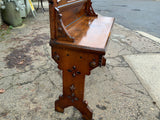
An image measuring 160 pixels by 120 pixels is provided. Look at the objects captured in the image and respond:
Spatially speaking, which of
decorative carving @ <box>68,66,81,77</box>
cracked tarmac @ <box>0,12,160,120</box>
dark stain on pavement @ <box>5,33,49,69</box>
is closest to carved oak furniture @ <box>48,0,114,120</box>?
decorative carving @ <box>68,66,81,77</box>

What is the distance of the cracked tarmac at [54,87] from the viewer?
1.70 m

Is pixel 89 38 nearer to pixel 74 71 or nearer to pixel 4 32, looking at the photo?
pixel 74 71

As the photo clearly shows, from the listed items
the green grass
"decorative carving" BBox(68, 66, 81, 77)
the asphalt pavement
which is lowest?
the green grass

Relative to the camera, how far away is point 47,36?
4039mm

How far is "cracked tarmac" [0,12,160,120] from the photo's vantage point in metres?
1.70

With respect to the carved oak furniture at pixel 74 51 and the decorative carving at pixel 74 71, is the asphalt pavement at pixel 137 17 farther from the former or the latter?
the decorative carving at pixel 74 71

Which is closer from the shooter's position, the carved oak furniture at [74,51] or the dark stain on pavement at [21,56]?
the carved oak furniture at [74,51]

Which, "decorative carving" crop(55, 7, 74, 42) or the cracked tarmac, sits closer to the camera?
"decorative carving" crop(55, 7, 74, 42)

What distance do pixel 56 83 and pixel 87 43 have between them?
3.95 ft

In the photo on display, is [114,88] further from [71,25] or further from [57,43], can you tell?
[57,43]

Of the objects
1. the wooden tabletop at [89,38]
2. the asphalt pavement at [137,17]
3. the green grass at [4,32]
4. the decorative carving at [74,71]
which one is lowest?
the green grass at [4,32]

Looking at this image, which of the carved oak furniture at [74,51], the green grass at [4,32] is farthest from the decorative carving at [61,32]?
the green grass at [4,32]

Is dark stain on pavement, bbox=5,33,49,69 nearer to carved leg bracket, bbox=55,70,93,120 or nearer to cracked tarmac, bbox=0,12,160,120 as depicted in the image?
cracked tarmac, bbox=0,12,160,120

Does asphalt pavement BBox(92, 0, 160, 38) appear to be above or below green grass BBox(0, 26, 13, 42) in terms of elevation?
above
